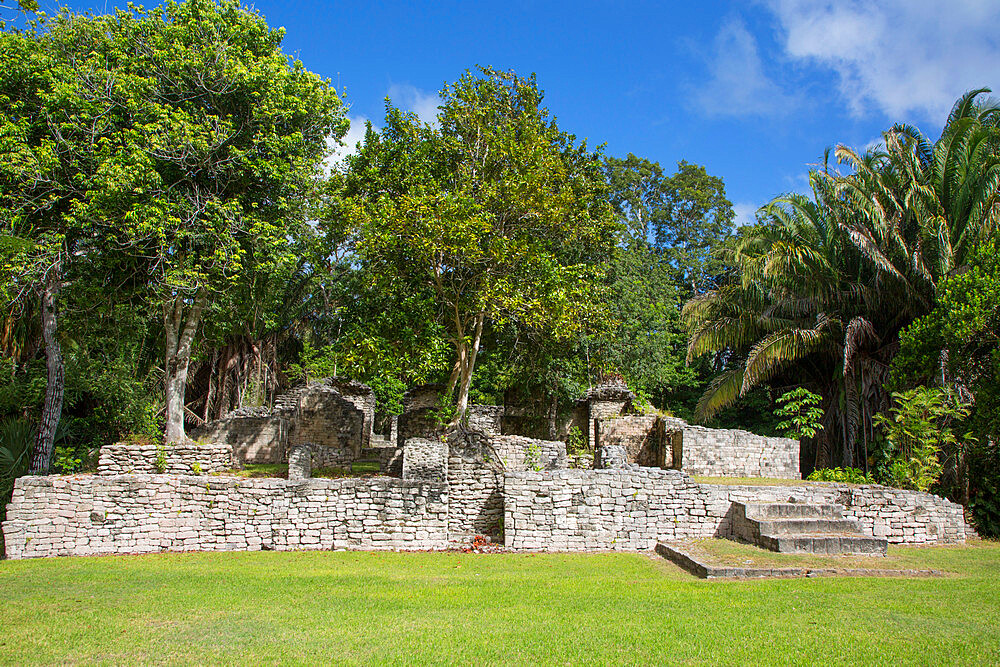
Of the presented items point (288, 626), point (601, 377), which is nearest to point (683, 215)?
point (601, 377)

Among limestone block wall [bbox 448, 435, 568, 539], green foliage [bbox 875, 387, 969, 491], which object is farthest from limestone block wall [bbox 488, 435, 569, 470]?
green foliage [bbox 875, 387, 969, 491]

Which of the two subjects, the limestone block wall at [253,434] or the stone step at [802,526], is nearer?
the stone step at [802,526]

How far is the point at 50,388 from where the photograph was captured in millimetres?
15500

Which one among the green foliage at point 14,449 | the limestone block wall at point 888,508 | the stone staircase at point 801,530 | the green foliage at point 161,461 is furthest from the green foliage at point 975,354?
the green foliage at point 14,449

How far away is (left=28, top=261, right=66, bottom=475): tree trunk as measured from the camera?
1499 cm

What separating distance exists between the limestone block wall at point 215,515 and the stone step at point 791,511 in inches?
214

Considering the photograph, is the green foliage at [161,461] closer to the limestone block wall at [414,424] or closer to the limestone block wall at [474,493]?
the limestone block wall at [474,493]

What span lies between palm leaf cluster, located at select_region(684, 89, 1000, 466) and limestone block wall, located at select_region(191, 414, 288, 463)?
13.4m

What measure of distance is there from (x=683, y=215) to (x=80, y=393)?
29.1 meters

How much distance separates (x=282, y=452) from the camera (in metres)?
19.5

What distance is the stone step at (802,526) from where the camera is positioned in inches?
408

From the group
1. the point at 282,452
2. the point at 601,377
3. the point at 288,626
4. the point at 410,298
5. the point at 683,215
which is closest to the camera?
the point at 288,626

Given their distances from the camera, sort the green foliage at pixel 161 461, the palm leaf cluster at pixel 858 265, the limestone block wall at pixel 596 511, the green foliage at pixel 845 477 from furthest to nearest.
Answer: the palm leaf cluster at pixel 858 265 < the green foliage at pixel 845 477 < the green foliage at pixel 161 461 < the limestone block wall at pixel 596 511

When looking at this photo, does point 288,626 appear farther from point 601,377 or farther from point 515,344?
point 601,377
